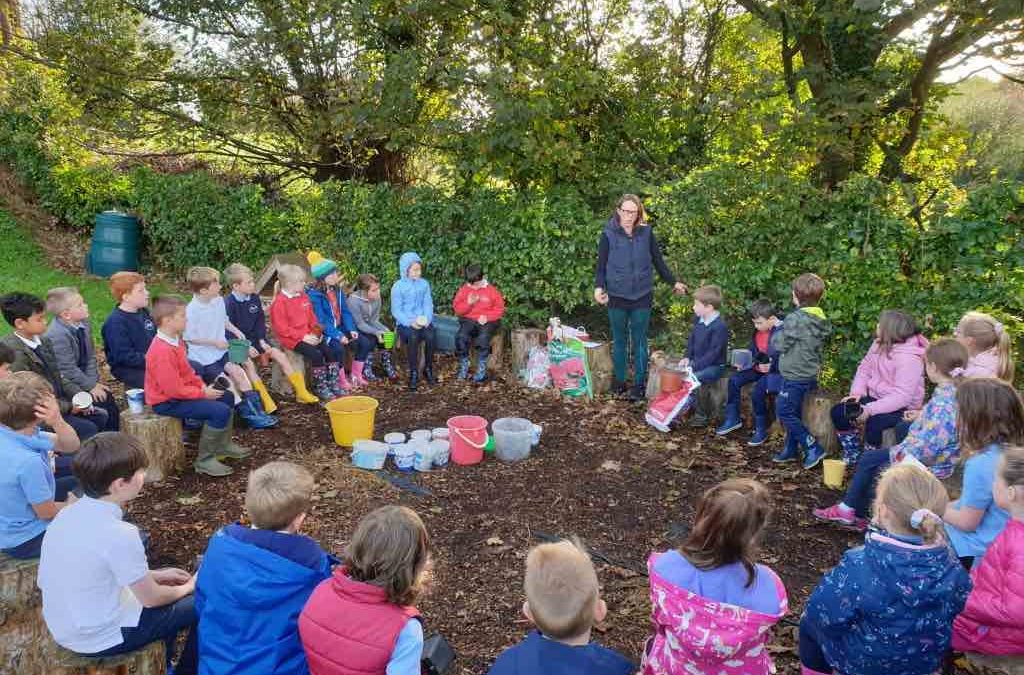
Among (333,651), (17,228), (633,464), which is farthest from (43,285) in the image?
(333,651)

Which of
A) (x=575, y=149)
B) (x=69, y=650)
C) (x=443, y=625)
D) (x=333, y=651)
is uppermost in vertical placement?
(x=575, y=149)

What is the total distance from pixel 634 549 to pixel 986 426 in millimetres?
2136

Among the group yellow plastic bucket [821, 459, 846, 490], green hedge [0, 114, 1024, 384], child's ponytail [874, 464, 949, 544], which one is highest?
green hedge [0, 114, 1024, 384]

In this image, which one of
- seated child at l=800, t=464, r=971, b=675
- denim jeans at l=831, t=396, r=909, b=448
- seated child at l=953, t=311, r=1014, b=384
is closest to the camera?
seated child at l=800, t=464, r=971, b=675

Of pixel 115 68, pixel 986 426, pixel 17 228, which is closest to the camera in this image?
pixel 986 426

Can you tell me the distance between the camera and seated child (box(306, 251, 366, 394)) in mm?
7781

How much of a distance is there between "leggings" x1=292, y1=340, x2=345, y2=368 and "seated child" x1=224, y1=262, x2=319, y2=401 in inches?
6.9

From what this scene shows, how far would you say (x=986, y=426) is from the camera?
11.8ft

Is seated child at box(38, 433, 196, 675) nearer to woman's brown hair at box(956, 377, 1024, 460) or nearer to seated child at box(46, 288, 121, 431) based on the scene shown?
seated child at box(46, 288, 121, 431)

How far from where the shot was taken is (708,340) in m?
6.77

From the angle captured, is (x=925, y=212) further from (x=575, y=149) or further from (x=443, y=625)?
(x=443, y=625)

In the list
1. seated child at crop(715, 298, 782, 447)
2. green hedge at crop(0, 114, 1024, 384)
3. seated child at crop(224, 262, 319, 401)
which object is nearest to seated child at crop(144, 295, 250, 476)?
seated child at crop(224, 262, 319, 401)

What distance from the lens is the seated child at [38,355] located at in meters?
5.14

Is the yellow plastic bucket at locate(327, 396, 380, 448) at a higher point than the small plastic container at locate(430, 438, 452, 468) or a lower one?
higher
